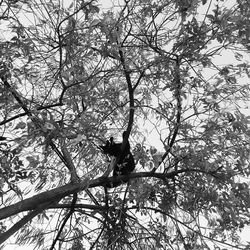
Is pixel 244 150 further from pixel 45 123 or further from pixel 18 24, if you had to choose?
pixel 18 24

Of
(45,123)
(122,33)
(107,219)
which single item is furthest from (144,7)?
(107,219)

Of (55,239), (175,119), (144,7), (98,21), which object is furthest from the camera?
(55,239)

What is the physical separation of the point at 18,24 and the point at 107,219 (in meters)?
2.71

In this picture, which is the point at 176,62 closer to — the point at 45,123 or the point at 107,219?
the point at 45,123

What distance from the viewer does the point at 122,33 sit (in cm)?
472

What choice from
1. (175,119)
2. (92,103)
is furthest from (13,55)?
(175,119)

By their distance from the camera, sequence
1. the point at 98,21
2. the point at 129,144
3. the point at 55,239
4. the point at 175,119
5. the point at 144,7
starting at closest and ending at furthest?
the point at 98,21, the point at 144,7, the point at 175,119, the point at 129,144, the point at 55,239

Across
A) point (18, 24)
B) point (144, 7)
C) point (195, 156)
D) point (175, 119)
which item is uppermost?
point (144, 7)

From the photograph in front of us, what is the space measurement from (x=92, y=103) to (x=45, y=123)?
1.17 meters

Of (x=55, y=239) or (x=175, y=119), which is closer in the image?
(x=175, y=119)

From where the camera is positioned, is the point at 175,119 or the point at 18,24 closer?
the point at 18,24

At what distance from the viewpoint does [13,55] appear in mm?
4816

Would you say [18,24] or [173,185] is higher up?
[18,24]

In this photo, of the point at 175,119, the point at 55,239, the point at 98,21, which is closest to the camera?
the point at 98,21
